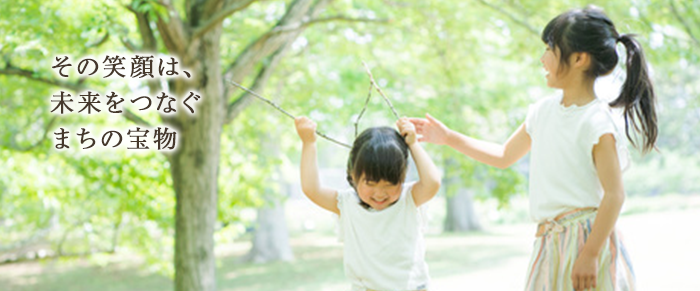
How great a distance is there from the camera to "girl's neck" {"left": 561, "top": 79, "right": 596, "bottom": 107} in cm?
160

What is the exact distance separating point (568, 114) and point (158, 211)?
5.20 metres

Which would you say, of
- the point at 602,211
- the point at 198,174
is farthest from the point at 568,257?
the point at 198,174

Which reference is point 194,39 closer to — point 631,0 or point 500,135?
point 631,0

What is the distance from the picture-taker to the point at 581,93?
161cm

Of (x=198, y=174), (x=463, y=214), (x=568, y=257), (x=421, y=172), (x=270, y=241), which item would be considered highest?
(x=198, y=174)

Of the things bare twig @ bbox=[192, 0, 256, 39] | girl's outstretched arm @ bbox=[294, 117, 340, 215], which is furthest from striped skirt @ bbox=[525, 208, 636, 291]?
bare twig @ bbox=[192, 0, 256, 39]

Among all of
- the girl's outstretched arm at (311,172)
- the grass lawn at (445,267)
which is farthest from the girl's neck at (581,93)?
the grass lawn at (445,267)

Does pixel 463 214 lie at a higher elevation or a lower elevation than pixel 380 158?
lower

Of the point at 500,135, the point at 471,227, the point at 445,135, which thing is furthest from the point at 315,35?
the point at 471,227

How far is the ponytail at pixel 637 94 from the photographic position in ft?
5.23

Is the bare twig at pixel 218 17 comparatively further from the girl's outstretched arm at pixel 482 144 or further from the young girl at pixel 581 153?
the young girl at pixel 581 153

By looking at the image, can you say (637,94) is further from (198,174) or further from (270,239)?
(270,239)

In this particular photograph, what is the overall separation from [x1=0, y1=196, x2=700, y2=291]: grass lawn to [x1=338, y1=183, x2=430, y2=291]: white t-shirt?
6071mm

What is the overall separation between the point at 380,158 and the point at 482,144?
409 mm
